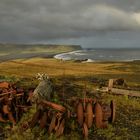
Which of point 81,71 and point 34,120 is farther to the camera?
point 81,71

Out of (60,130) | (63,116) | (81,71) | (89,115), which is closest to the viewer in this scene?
(60,130)

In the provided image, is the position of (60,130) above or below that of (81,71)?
above

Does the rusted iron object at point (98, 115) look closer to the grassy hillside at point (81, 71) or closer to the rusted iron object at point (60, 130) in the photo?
the rusted iron object at point (60, 130)

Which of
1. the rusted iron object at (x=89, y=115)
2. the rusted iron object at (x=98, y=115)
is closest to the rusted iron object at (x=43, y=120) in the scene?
the rusted iron object at (x=89, y=115)

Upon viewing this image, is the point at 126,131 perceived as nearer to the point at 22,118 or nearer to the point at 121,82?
the point at 22,118

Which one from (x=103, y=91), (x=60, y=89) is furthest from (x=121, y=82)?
(x=60, y=89)

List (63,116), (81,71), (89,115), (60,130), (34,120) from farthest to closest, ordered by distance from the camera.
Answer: (81,71) < (34,120) < (89,115) < (63,116) < (60,130)

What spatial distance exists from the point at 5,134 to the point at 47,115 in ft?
6.83

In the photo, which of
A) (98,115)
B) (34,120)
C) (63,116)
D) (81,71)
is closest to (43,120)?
(34,120)

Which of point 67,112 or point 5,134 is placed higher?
point 67,112

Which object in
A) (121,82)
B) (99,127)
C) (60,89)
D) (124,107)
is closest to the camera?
(99,127)

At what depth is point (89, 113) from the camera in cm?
1416

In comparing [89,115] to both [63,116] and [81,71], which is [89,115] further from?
[81,71]

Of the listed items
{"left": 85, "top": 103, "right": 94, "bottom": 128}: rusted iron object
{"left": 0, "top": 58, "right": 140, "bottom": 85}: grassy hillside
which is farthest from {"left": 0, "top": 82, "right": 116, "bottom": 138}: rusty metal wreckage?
{"left": 0, "top": 58, "right": 140, "bottom": 85}: grassy hillside
